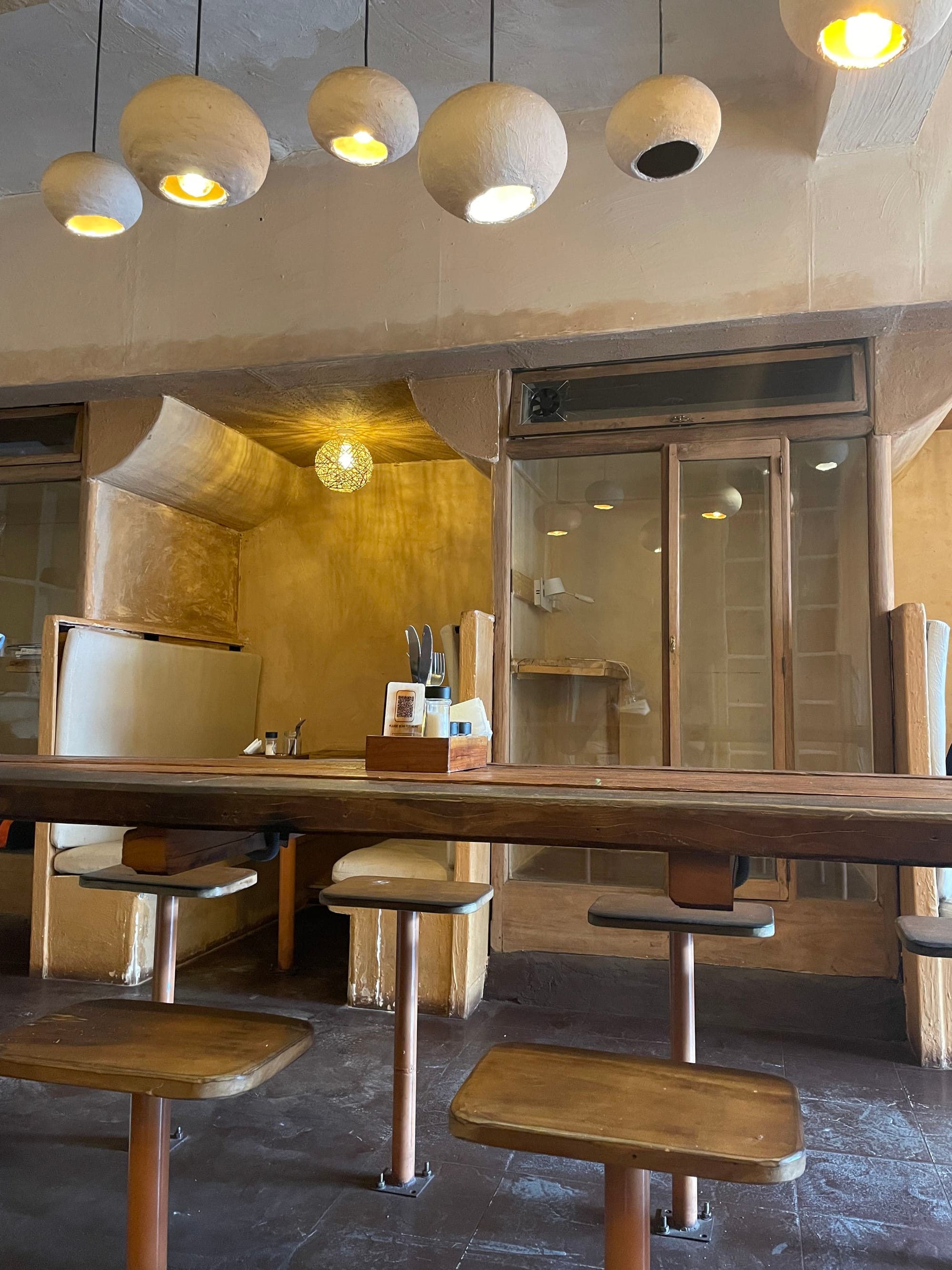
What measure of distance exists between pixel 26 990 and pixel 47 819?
2428 millimetres

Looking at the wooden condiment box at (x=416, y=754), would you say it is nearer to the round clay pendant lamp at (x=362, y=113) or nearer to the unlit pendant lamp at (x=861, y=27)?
the round clay pendant lamp at (x=362, y=113)

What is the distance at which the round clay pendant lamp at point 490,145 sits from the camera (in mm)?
1488

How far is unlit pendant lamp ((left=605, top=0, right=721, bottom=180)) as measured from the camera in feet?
5.13

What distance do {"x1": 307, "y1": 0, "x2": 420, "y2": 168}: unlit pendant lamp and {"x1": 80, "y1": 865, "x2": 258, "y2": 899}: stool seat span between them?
5.40 feet

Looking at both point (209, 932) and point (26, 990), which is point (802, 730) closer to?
point (209, 932)

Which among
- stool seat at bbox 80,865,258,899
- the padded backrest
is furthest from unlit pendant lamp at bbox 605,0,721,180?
the padded backrest

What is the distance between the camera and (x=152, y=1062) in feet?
4.49

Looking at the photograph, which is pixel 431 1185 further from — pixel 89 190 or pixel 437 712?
pixel 89 190

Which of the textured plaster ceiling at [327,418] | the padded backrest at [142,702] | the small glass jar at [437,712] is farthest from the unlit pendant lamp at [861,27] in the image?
the padded backrest at [142,702]

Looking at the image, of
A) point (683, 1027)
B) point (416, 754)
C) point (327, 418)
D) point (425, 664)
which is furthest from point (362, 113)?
point (327, 418)

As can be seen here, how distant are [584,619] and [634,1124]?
259 centimetres

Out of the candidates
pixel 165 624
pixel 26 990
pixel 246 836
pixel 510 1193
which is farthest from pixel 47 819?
pixel 165 624

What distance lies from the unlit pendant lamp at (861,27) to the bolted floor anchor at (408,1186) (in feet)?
7.83

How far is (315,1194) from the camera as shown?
79.9 inches
